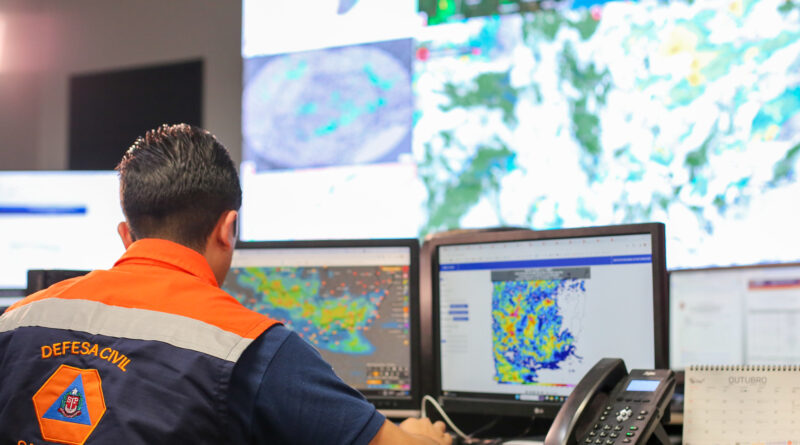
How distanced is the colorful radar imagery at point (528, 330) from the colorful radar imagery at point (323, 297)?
0.23m

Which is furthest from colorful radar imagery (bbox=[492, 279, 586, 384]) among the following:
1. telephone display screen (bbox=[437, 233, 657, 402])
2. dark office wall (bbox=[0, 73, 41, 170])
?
dark office wall (bbox=[0, 73, 41, 170])

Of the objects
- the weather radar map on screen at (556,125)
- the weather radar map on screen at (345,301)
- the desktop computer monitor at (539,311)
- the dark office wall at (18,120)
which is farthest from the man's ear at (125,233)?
the dark office wall at (18,120)

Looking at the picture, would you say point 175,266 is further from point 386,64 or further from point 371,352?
point 386,64

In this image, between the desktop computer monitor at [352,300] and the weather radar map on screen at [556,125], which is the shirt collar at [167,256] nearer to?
the desktop computer monitor at [352,300]

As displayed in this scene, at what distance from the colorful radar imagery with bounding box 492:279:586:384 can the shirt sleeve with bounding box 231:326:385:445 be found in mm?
552

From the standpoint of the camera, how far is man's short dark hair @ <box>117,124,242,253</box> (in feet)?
3.82

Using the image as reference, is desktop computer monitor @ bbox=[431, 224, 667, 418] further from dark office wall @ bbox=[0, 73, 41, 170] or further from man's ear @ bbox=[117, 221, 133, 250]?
dark office wall @ bbox=[0, 73, 41, 170]

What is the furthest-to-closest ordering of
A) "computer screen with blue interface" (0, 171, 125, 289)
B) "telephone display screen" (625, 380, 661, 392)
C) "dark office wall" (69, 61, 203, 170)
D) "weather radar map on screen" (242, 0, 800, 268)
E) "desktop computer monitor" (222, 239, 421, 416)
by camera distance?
"dark office wall" (69, 61, 203, 170)
"weather radar map on screen" (242, 0, 800, 268)
"computer screen with blue interface" (0, 171, 125, 289)
"desktop computer monitor" (222, 239, 421, 416)
"telephone display screen" (625, 380, 661, 392)

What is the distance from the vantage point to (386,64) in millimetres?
3689

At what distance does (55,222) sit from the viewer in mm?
2529

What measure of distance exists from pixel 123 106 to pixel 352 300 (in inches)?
112

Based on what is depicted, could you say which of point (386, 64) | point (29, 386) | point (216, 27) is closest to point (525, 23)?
point (386, 64)

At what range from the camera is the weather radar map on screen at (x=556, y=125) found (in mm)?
3090

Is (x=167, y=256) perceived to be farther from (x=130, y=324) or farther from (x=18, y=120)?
(x=18, y=120)
